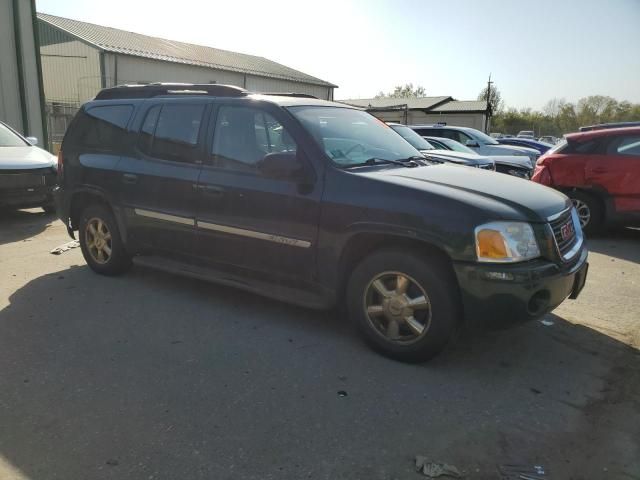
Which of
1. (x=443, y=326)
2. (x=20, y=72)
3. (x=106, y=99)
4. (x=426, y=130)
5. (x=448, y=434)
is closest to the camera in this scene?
(x=448, y=434)

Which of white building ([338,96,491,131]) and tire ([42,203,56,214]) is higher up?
white building ([338,96,491,131])

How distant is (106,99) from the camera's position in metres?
5.66

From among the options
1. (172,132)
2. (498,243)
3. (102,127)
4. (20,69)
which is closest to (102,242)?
(102,127)

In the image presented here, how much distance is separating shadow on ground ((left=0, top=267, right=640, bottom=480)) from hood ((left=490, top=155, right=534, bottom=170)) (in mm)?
8907

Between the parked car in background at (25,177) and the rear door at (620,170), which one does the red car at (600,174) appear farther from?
the parked car in background at (25,177)

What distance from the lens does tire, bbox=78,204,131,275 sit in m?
5.43

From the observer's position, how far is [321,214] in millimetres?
3873

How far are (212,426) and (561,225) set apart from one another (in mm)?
2663

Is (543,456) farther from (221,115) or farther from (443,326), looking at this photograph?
(221,115)

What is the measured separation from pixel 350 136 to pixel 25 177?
6.34 meters

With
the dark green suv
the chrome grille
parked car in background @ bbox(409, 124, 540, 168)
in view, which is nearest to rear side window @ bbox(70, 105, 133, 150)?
the dark green suv

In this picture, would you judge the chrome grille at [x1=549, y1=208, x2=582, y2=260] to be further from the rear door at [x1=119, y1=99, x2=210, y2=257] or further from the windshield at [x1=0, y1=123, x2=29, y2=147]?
the windshield at [x1=0, y1=123, x2=29, y2=147]

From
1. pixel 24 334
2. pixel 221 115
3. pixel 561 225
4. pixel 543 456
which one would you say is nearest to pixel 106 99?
pixel 221 115

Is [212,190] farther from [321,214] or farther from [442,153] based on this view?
[442,153]
